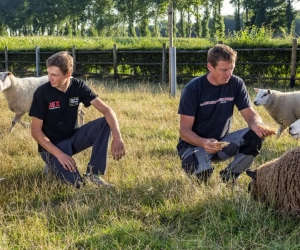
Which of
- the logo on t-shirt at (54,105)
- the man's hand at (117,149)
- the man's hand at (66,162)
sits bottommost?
the man's hand at (66,162)

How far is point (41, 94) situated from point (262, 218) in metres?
2.24

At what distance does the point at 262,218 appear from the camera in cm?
293

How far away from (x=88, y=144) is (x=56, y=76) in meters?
0.75

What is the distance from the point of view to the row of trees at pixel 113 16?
5781 cm

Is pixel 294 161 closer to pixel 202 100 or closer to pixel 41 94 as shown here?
pixel 202 100

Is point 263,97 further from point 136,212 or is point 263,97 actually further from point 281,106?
point 136,212

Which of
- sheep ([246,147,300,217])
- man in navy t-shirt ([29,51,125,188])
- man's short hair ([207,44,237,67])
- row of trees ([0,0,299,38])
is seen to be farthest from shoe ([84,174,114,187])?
row of trees ([0,0,299,38])

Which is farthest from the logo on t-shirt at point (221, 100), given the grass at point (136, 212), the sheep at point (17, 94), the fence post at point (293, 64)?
the fence post at point (293, 64)

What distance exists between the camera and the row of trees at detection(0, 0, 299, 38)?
57812 mm

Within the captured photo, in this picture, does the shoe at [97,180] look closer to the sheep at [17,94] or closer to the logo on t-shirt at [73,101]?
the logo on t-shirt at [73,101]

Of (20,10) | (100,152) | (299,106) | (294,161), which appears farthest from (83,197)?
(20,10)

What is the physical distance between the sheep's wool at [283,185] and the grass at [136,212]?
0.08 metres

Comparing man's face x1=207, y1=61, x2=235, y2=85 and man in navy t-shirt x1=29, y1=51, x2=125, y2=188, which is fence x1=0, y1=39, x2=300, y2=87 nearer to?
man's face x1=207, y1=61, x2=235, y2=85

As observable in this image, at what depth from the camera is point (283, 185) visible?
9.84 feet
